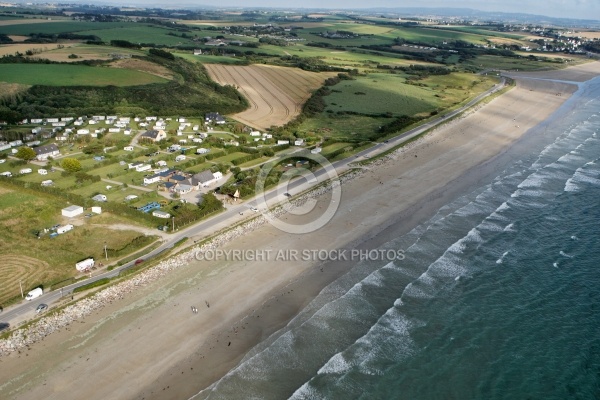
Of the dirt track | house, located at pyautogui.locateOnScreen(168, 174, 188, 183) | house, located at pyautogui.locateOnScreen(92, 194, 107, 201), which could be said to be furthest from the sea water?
the dirt track

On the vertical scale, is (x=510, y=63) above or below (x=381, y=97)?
above

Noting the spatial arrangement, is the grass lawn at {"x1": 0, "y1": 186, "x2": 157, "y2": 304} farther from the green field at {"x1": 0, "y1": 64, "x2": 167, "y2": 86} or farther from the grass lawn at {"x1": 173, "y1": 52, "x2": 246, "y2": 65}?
the grass lawn at {"x1": 173, "y1": 52, "x2": 246, "y2": 65}

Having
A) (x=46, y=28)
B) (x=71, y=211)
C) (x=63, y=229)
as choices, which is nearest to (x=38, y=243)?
(x=63, y=229)

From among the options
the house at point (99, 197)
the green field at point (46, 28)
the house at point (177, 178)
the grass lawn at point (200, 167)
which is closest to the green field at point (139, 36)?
the green field at point (46, 28)

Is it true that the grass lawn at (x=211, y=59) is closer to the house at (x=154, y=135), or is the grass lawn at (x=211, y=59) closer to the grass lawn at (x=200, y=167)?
the house at (x=154, y=135)

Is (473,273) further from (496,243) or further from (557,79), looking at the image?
(557,79)

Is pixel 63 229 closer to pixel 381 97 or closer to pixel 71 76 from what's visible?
pixel 71 76

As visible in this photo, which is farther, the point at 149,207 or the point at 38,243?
the point at 149,207
